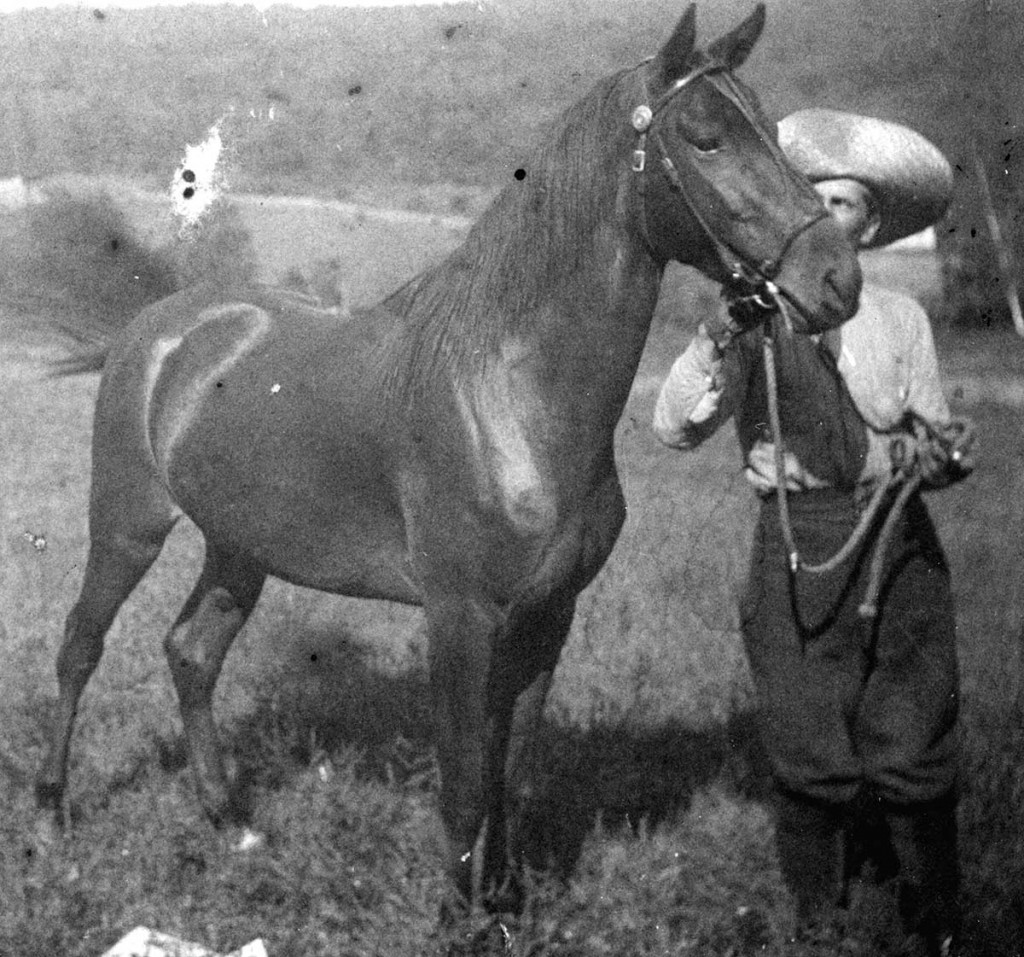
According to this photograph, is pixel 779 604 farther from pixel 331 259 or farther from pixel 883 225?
pixel 331 259

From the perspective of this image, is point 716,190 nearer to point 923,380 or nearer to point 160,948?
point 923,380

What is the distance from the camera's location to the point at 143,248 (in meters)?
3.09

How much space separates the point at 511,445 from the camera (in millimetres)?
2744

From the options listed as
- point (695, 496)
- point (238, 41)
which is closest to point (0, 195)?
point (238, 41)

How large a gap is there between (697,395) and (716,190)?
16.6 inches

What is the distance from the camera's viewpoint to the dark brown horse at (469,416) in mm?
2484

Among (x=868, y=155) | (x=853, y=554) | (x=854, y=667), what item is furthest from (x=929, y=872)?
(x=868, y=155)

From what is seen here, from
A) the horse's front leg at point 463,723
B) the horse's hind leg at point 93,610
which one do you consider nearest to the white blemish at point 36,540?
the horse's hind leg at point 93,610

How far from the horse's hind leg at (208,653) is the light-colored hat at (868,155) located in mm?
1561

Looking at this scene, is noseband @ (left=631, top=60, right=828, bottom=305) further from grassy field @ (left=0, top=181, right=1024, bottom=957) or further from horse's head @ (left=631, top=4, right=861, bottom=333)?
grassy field @ (left=0, top=181, right=1024, bottom=957)

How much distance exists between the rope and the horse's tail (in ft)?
3.75

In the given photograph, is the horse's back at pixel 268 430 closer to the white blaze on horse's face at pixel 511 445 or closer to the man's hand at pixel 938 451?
the white blaze on horse's face at pixel 511 445

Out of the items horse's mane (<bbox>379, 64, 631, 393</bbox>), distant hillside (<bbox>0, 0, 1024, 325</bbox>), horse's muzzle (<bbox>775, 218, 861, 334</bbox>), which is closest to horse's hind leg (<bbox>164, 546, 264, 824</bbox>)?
horse's mane (<bbox>379, 64, 631, 393</bbox>)

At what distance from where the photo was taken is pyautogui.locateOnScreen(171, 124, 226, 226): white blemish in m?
2.92
